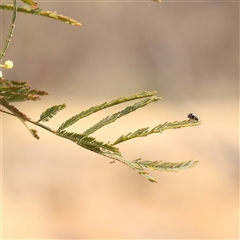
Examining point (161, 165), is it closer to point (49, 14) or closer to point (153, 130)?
point (153, 130)

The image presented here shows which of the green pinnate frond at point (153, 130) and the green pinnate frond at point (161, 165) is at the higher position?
the green pinnate frond at point (153, 130)

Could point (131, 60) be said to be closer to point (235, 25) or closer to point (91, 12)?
point (91, 12)

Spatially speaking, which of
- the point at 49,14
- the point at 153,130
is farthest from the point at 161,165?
the point at 49,14

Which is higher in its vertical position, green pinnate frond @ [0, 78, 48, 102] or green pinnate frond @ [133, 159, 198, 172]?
green pinnate frond @ [0, 78, 48, 102]

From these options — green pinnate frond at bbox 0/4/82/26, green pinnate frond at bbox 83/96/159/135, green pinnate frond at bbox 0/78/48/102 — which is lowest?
green pinnate frond at bbox 0/78/48/102

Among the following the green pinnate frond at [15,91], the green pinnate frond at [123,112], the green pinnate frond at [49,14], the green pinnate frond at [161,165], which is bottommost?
the green pinnate frond at [161,165]

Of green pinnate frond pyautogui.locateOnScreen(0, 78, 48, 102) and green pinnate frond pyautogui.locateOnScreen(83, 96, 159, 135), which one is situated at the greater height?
green pinnate frond pyautogui.locateOnScreen(83, 96, 159, 135)

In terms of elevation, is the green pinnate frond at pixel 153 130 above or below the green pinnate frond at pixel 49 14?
below

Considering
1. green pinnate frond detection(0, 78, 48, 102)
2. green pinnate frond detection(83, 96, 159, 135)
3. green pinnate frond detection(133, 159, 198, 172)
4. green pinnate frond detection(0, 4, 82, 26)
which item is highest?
green pinnate frond detection(0, 4, 82, 26)

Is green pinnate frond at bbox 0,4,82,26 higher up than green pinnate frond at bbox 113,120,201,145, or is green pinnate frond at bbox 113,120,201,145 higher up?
green pinnate frond at bbox 0,4,82,26

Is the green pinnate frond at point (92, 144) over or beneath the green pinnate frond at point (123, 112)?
beneath

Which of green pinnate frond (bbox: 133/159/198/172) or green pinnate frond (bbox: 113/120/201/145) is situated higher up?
green pinnate frond (bbox: 113/120/201/145)
